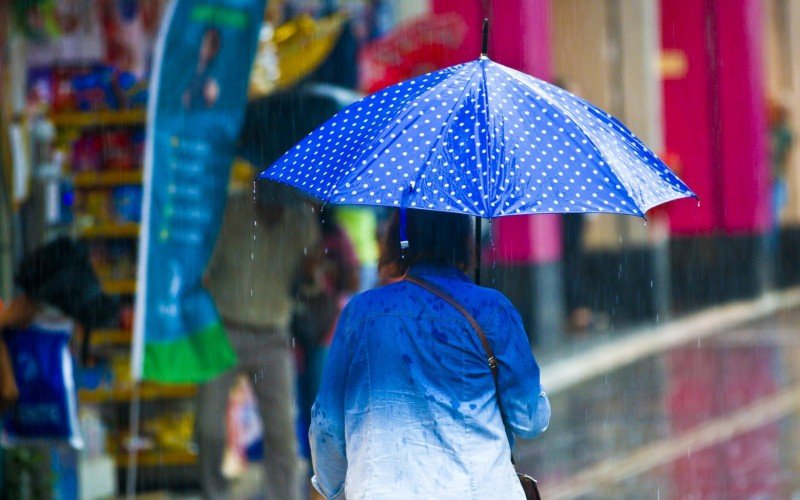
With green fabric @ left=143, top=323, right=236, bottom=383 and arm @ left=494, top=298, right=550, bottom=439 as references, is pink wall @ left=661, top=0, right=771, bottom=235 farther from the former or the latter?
arm @ left=494, top=298, right=550, bottom=439

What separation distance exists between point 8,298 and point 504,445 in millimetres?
4324

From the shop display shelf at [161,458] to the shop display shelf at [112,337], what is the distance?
2.14 ft

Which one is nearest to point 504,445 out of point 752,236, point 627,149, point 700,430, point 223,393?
point 627,149

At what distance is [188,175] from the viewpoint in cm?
688

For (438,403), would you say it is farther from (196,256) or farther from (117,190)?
(117,190)

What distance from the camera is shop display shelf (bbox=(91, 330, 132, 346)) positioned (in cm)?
817

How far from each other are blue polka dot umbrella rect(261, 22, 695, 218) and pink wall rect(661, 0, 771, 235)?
48.9 feet

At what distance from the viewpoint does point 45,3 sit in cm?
789

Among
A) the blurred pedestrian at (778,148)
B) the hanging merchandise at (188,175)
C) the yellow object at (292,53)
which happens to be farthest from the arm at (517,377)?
the blurred pedestrian at (778,148)

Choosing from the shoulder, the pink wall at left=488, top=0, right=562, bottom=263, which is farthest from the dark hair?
the pink wall at left=488, top=0, right=562, bottom=263

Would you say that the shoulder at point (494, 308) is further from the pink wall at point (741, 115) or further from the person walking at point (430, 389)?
the pink wall at point (741, 115)

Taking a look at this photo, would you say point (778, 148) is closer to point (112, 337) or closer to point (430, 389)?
point (112, 337)

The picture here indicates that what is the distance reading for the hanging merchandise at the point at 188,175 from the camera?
6789 mm

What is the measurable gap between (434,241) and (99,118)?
4652 millimetres
